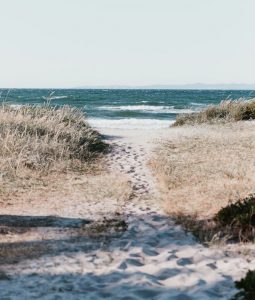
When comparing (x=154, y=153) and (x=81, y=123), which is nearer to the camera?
(x=154, y=153)

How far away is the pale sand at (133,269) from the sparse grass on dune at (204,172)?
0.75m

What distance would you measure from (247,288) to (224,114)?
21612 mm

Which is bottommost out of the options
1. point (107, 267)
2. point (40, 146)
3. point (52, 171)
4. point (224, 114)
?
point (107, 267)

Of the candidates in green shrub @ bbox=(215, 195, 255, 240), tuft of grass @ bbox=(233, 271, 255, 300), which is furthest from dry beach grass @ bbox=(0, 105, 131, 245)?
tuft of grass @ bbox=(233, 271, 255, 300)

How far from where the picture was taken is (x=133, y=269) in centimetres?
612

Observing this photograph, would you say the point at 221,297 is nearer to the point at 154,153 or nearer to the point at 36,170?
the point at 36,170

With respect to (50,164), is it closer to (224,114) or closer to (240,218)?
(240,218)

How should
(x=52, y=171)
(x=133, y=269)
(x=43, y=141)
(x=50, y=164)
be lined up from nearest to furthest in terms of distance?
1. (x=133, y=269)
2. (x=52, y=171)
3. (x=50, y=164)
4. (x=43, y=141)

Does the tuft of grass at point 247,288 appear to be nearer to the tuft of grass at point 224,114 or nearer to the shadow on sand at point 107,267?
the shadow on sand at point 107,267

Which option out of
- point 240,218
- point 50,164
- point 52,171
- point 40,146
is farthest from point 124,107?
point 240,218

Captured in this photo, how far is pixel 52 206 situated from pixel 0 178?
2218 millimetres

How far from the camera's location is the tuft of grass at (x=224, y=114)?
2497 cm

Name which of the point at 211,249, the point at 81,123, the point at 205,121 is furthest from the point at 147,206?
the point at 205,121

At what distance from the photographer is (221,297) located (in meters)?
5.21
